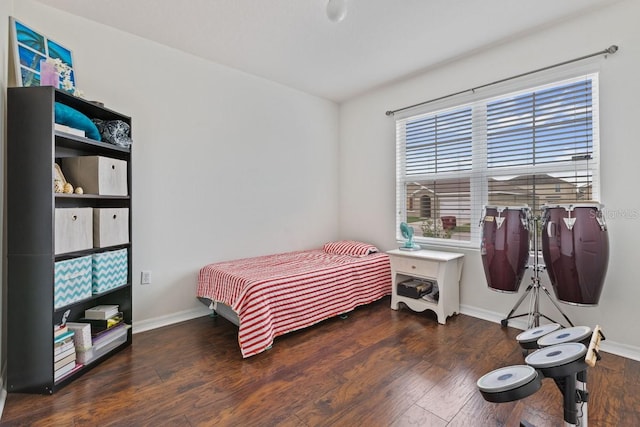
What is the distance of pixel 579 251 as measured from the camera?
2.01 meters

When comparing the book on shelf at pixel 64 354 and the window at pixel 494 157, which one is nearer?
the book on shelf at pixel 64 354

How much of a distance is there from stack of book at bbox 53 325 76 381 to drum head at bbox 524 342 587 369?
7.93ft

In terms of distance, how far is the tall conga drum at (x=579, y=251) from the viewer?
6.50 feet

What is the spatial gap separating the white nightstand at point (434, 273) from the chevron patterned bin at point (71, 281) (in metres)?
2.53

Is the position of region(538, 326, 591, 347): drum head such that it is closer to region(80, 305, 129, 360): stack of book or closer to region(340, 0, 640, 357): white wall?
region(340, 0, 640, 357): white wall

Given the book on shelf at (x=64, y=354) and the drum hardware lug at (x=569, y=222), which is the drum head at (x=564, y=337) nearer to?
the drum hardware lug at (x=569, y=222)

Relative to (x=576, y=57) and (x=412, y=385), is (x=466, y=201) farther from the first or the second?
(x=412, y=385)

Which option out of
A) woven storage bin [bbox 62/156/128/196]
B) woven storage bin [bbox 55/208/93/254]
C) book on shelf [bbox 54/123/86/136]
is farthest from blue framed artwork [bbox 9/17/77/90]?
woven storage bin [bbox 55/208/93/254]

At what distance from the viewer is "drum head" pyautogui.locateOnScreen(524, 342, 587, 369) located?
1.09m

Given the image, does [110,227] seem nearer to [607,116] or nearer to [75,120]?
[75,120]

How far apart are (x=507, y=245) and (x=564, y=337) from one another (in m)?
1.14

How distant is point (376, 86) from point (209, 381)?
11.3ft

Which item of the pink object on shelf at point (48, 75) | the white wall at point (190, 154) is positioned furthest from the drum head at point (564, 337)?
the pink object on shelf at point (48, 75)

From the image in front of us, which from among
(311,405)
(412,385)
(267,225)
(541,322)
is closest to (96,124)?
(267,225)
